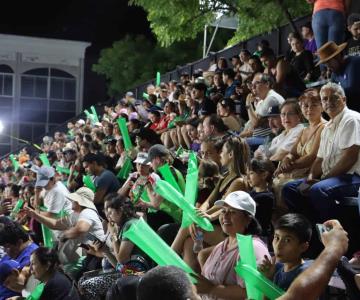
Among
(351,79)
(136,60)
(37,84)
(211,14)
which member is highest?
(136,60)

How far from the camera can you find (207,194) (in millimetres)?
5695

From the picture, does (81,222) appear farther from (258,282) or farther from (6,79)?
(6,79)

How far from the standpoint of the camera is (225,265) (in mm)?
4121

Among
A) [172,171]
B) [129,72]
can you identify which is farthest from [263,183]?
[129,72]

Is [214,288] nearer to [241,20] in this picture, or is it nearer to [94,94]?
[241,20]

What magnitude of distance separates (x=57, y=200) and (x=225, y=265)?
4678 mm

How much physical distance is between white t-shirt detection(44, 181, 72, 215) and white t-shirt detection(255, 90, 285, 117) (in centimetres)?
261

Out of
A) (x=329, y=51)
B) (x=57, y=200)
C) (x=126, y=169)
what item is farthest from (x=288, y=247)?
(x=126, y=169)

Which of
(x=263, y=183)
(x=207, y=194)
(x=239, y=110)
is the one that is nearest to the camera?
(x=263, y=183)

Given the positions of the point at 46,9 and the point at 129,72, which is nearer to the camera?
the point at 129,72

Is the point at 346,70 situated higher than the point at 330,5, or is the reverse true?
the point at 330,5

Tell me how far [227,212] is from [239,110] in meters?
5.02

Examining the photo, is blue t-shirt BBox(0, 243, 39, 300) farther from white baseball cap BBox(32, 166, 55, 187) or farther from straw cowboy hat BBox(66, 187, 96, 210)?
white baseball cap BBox(32, 166, 55, 187)

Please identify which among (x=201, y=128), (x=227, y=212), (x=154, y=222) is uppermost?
(x=201, y=128)
